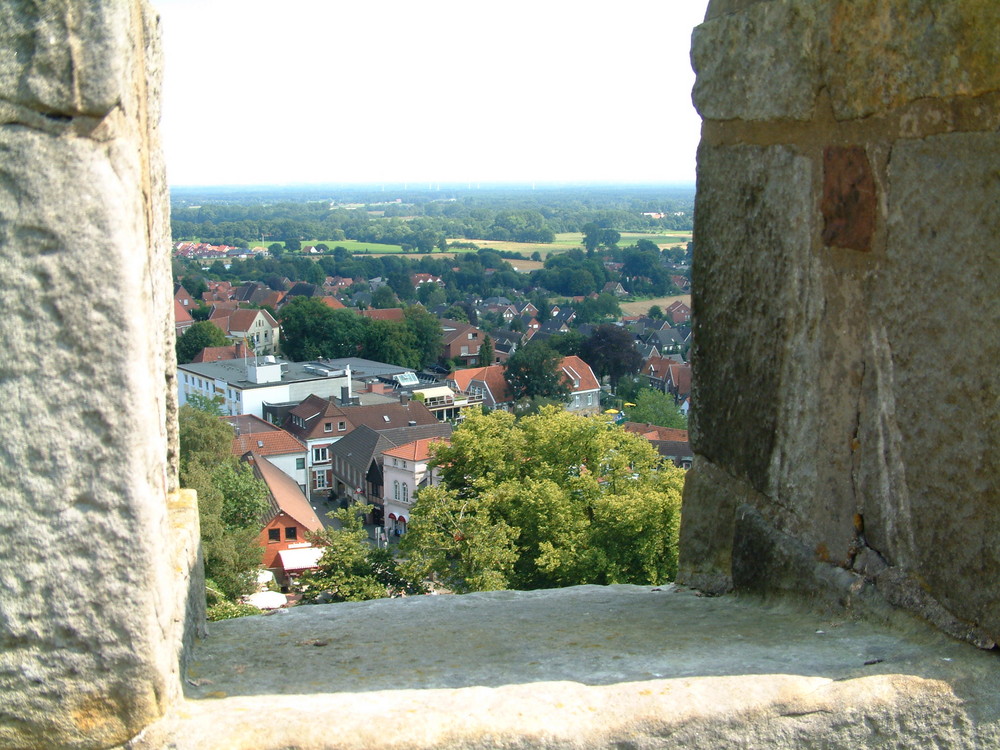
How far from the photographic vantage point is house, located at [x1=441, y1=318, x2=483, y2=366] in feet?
248

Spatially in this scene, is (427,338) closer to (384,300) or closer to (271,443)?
(384,300)

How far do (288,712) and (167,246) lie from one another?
2.97ft

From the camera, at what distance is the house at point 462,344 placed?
2975 inches

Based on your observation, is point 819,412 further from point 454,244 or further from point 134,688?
point 454,244

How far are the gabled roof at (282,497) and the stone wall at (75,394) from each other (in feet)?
77.6

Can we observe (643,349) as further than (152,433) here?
Yes

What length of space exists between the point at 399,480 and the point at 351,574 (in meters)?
18.9

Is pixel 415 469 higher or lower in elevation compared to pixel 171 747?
lower

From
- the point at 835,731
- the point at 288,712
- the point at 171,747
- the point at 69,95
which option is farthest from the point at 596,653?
the point at 69,95

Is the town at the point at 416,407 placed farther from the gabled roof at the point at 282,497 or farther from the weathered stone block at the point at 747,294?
the weathered stone block at the point at 747,294

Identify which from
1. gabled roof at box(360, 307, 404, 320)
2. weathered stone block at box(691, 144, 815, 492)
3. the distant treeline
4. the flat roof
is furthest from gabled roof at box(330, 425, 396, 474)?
the distant treeline

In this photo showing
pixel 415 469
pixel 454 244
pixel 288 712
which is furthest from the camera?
pixel 454 244

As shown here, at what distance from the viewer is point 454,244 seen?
6019 inches

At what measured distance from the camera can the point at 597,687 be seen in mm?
1622
